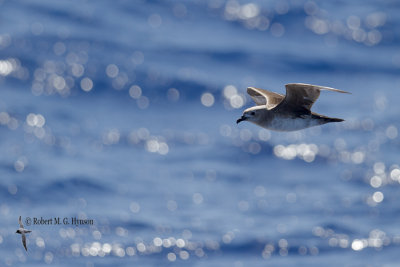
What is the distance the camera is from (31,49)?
133 feet

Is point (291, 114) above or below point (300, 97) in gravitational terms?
below

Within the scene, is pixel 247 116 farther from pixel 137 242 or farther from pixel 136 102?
pixel 136 102

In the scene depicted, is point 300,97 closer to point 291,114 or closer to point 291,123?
point 291,114

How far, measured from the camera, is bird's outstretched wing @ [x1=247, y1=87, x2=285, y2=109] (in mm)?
14099

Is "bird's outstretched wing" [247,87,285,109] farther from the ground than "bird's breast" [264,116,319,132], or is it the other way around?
"bird's outstretched wing" [247,87,285,109]

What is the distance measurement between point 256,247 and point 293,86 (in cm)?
1977

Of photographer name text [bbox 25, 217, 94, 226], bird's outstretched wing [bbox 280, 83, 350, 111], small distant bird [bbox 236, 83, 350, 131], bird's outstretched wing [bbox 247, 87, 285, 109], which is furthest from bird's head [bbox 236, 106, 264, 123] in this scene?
photographer name text [bbox 25, 217, 94, 226]

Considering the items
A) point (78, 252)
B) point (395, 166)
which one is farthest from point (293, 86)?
point (395, 166)

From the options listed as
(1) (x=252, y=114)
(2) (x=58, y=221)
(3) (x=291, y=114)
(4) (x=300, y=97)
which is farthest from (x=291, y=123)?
(2) (x=58, y=221)

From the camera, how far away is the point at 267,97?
14367 millimetres

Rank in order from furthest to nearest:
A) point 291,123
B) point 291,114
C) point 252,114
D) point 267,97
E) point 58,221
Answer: point 58,221 → point 267,97 → point 252,114 → point 291,114 → point 291,123

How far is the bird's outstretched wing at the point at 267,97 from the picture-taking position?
14099 millimetres

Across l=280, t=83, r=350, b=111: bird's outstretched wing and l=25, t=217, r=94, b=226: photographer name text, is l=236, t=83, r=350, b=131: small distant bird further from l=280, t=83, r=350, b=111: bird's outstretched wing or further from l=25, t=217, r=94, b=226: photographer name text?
l=25, t=217, r=94, b=226: photographer name text

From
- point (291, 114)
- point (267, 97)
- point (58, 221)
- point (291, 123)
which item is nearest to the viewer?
point (291, 123)
